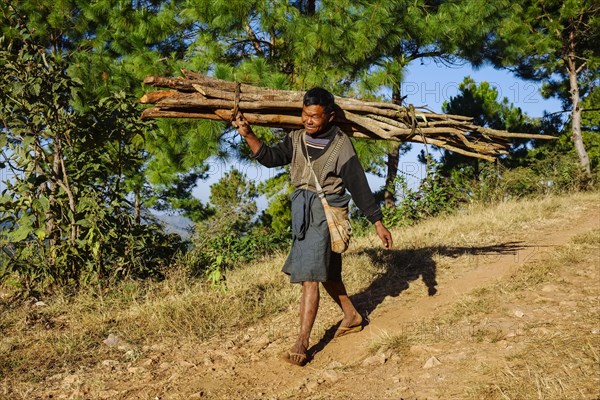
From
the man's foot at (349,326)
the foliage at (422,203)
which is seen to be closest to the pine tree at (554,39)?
the foliage at (422,203)

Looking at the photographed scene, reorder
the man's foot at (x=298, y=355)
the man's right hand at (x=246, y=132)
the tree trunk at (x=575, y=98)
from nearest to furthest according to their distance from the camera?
the man's foot at (x=298, y=355), the man's right hand at (x=246, y=132), the tree trunk at (x=575, y=98)

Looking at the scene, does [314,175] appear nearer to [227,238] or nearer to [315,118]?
[315,118]

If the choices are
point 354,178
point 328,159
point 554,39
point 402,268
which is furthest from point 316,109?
point 554,39

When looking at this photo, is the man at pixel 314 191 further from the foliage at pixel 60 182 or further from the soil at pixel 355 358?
the foliage at pixel 60 182

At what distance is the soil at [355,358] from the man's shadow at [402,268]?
0.06 metres

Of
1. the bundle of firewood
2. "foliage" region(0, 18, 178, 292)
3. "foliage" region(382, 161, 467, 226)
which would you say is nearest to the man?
the bundle of firewood

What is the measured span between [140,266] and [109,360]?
1.70 m

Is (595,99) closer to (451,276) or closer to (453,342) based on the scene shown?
(451,276)

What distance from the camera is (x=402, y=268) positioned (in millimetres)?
5824

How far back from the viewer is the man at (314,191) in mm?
3760

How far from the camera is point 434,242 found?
22.7ft

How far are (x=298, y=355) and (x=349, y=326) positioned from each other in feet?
2.22

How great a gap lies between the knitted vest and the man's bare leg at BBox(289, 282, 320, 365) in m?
0.66

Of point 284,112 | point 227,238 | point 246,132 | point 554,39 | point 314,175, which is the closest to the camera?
point 314,175
